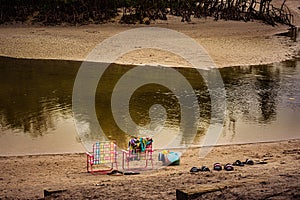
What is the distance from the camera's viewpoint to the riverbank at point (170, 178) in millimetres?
5742

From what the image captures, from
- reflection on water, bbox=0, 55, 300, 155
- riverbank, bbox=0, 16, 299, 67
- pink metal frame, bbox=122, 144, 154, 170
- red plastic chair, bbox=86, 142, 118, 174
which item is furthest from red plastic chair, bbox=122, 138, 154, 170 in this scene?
riverbank, bbox=0, 16, 299, 67

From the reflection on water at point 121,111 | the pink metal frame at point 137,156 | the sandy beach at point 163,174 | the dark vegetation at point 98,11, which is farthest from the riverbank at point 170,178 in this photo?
the dark vegetation at point 98,11

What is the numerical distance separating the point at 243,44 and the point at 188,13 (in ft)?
22.7

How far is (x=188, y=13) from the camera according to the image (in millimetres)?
29672

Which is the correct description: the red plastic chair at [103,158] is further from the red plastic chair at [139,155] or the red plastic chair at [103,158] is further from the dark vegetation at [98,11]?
the dark vegetation at [98,11]

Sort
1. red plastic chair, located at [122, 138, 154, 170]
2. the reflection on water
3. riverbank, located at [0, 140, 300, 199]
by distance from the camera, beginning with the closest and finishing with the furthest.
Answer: riverbank, located at [0, 140, 300, 199]
red plastic chair, located at [122, 138, 154, 170]
the reflection on water

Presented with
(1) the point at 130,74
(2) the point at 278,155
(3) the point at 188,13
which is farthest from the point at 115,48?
(2) the point at 278,155

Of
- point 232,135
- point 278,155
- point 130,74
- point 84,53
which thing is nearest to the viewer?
point 278,155

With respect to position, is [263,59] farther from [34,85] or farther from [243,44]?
[34,85]

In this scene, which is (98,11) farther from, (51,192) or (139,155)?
(51,192)

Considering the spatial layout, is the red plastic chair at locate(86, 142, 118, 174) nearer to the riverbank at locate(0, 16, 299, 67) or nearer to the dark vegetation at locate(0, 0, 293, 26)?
the riverbank at locate(0, 16, 299, 67)

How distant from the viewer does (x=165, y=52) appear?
20.7m

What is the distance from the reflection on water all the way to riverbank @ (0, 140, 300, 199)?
94 cm

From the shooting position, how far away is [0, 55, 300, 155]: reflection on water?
1110cm
